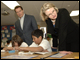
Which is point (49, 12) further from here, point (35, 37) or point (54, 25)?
point (35, 37)

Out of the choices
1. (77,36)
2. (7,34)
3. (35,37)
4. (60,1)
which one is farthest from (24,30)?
(7,34)

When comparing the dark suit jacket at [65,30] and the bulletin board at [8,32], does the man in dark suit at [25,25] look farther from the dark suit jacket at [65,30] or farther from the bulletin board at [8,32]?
the bulletin board at [8,32]

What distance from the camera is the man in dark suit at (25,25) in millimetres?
2104

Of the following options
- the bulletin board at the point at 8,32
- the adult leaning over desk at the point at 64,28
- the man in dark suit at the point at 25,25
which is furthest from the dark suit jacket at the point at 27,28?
the bulletin board at the point at 8,32

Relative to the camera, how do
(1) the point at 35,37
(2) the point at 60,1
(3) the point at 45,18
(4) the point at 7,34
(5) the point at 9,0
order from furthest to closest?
(4) the point at 7,34
(2) the point at 60,1
(5) the point at 9,0
(1) the point at 35,37
(3) the point at 45,18

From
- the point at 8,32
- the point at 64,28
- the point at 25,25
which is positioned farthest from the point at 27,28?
the point at 8,32

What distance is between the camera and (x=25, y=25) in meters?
2.13

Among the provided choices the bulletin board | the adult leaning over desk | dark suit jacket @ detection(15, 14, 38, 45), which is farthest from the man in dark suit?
the bulletin board

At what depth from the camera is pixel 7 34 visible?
27.9 feet

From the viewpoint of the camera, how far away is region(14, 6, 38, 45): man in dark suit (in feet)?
6.90

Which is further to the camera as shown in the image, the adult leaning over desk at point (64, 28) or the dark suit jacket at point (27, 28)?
the dark suit jacket at point (27, 28)

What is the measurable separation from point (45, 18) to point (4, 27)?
25.1 feet

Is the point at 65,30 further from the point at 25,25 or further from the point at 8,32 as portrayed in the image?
the point at 8,32

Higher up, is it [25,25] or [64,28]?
[25,25]
